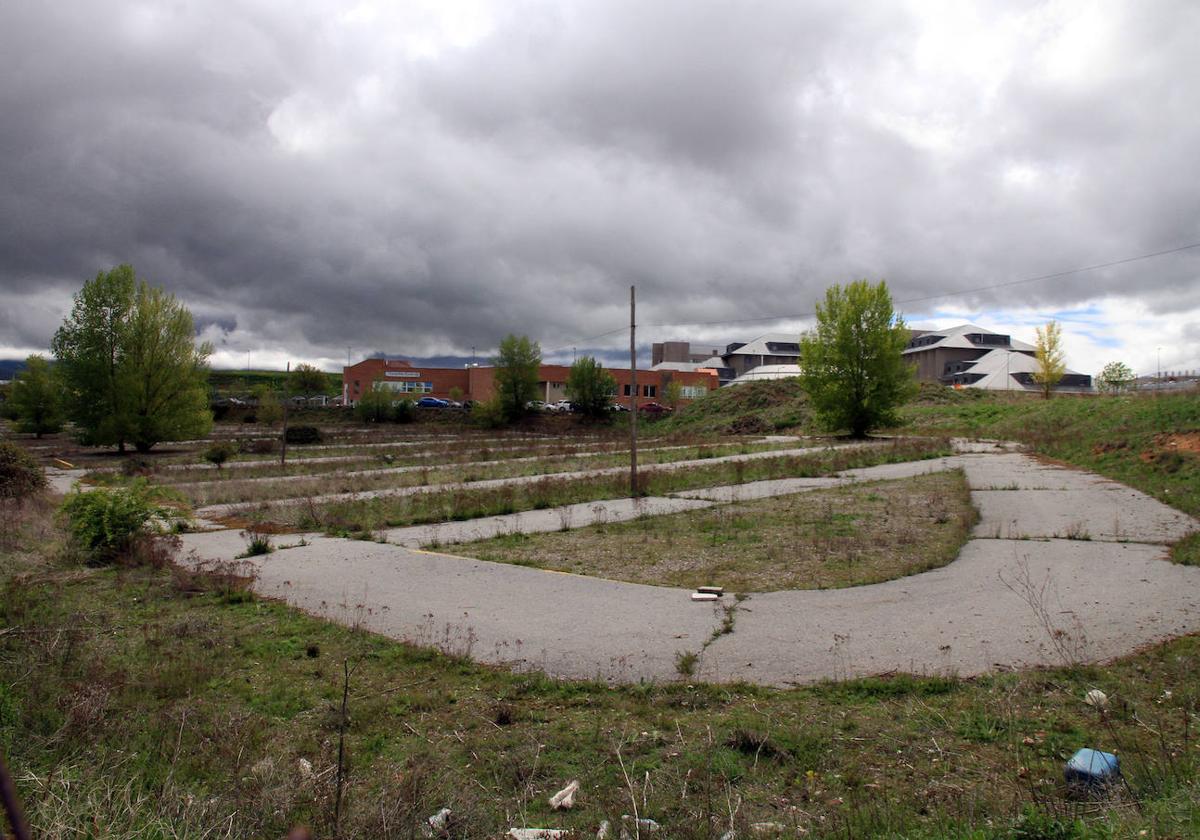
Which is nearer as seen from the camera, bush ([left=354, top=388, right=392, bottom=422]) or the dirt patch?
the dirt patch

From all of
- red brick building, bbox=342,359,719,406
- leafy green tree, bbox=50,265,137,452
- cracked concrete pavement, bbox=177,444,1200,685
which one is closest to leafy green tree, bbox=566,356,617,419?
red brick building, bbox=342,359,719,406

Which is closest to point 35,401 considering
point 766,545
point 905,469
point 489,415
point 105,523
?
point 489,415

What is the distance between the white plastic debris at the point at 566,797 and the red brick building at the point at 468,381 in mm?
101232

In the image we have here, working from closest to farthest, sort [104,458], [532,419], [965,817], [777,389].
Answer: [965,817] < [104,458] < [777,389] < [532,419]

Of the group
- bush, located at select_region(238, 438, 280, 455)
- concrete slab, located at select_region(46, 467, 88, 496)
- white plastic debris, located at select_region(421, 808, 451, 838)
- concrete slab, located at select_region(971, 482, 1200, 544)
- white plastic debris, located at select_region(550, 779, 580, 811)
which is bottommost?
concrete slab, located at select_region(46, 467, 88, 496)

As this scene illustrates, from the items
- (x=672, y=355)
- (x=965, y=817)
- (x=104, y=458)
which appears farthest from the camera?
(x=672, y=355)

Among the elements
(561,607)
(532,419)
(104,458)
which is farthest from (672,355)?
(561,607)

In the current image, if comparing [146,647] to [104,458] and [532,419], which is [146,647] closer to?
[104,458]

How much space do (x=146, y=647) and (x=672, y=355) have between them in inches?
5992

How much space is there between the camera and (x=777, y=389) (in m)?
74.9

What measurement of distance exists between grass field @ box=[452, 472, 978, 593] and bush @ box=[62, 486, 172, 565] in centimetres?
547

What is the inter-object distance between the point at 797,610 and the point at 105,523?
1126 centimetres

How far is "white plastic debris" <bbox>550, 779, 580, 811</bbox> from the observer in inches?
167

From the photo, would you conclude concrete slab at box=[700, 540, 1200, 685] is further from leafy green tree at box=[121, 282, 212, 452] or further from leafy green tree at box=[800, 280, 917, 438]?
leafy green tree at box=[121, 282, 212, 452]
